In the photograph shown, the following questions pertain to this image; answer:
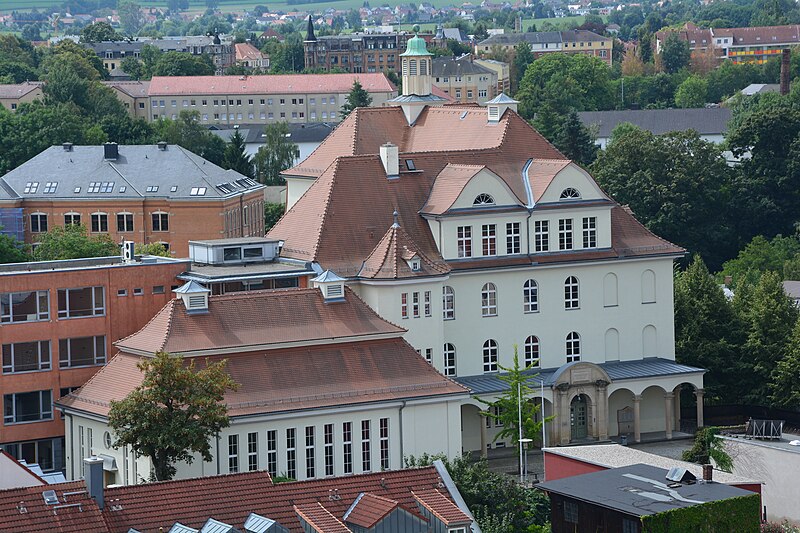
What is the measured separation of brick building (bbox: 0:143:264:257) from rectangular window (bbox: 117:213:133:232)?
0.06 metres

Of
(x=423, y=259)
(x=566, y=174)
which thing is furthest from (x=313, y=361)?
(x=566, y=174)

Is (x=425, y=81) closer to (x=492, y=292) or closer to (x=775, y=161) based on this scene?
(x=492, y=292)

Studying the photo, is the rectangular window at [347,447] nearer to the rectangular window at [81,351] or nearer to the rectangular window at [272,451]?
the rectangular window at [272,451]

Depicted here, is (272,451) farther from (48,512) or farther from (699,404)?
(48,512)

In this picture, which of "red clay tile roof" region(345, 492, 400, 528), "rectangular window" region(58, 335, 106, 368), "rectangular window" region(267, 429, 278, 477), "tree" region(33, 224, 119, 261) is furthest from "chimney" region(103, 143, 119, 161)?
"red clay tile roof" region(345, 492, 400, 528)

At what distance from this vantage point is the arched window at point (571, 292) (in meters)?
91.9

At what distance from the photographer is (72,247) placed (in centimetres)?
11319

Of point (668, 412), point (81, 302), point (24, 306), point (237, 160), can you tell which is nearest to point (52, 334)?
point (24, 306)

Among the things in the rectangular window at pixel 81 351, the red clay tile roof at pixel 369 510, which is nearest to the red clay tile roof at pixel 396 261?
the rectangular window at pixel 81 351

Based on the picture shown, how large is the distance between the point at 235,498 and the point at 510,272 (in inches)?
1324

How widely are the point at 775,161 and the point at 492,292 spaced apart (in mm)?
58115

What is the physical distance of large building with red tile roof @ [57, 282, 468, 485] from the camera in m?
77.5

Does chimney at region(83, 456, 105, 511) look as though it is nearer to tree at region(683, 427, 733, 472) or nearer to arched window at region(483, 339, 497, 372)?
tree at region(683, 427, 733, 472)

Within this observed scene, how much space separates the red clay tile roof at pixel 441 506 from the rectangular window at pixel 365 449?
18702 mm
